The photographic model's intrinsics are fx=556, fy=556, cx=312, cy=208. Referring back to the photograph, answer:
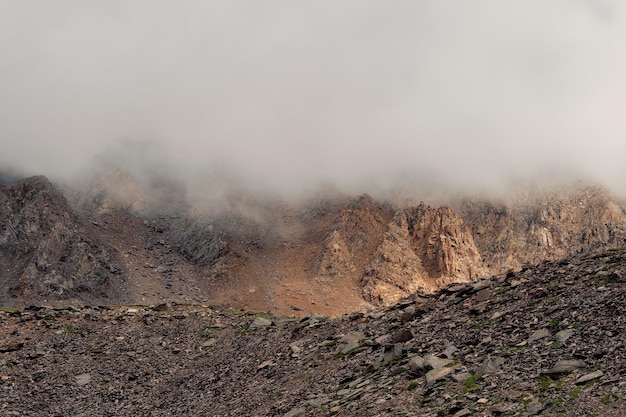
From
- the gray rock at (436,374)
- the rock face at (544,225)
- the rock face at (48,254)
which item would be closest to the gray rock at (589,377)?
the gray rock at (436,374)

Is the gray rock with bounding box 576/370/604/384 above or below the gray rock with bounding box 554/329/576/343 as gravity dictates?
below

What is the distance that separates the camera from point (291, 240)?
121 m

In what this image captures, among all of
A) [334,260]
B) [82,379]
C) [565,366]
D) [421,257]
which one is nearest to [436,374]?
[565,366]

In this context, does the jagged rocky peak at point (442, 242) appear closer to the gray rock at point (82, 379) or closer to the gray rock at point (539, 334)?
the gray rock at point (82, 379)

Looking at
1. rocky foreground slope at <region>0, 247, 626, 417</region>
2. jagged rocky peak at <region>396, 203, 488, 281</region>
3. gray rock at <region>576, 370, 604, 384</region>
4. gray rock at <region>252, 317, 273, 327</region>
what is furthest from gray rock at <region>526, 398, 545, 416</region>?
jagged rocky peak at <region>396, 203, 488, 281</region>

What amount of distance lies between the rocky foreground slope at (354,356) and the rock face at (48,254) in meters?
64.3

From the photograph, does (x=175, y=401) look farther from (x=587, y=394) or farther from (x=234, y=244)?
(x=234, y=244)

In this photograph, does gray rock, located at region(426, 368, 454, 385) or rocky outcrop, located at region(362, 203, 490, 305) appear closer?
gray rock, located at region(426, 368, 454, 385)

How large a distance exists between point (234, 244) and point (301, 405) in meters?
96.6

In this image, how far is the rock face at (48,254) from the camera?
320 feet

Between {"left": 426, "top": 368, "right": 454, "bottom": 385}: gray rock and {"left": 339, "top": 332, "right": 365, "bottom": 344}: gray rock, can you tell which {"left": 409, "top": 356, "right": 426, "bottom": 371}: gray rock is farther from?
{"left": 339, "top": 332, "right": 365, "bottom": 344}: gray rock

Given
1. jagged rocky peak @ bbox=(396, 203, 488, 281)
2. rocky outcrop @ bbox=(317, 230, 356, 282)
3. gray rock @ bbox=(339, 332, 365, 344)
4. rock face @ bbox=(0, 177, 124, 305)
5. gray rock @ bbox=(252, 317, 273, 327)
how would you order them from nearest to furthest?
gray rock @ bbox=(339, 332, 365, 344) → gray rock @ bbox=(252, 317, 273, 327) → rock face @ bbox=(0, 177, 124, 305) → rocky outcrop @ bbox=(317, 230, 356, 282) → jagged rocky peak @ bbox=(396, 203, 488, 281)

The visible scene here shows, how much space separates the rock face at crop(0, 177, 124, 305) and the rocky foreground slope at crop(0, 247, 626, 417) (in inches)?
2530

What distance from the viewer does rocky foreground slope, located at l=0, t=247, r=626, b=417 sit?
16641mm
